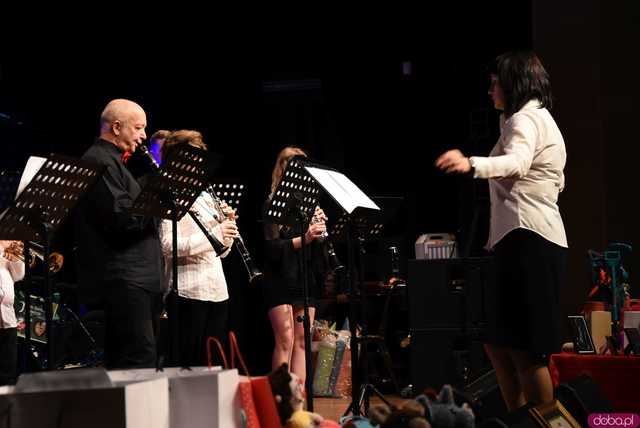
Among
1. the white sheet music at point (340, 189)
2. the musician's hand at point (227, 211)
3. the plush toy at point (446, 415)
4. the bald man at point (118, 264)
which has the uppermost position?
the white sheet music at point (340, 189)

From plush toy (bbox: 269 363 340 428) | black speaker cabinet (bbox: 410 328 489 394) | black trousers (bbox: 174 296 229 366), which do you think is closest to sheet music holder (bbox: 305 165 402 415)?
black trousers (bbox: 174 296 229 366)

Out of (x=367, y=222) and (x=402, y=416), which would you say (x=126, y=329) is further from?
(x=402, y=416)

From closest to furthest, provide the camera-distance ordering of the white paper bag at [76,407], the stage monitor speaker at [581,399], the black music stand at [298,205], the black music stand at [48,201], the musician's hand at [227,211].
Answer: the white paper bag at [76,407] → the black music stand at [48,201] → the stage monitor speaker at [581,399] → the black music stand at [298,205] → the musician's hand at [227,211]

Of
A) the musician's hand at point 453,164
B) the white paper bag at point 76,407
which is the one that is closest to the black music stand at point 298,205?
the musician's hand at point 453,164

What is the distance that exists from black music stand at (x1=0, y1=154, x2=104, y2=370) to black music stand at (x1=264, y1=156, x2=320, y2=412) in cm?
106

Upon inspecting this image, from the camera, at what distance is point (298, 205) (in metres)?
4.40

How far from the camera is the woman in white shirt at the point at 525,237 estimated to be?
3338 millimetres

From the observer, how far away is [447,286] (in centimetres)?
605

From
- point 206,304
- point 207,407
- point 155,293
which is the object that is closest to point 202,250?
point 206,304

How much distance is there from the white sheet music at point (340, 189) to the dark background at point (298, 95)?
8.00ft

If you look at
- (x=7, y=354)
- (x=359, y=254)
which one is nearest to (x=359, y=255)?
(x=359, y=254)

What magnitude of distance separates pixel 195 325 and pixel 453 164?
218cm

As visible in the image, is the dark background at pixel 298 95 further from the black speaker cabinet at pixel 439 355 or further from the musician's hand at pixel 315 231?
the musician's hand at pixel 315 231

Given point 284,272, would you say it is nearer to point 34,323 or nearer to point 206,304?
point 206,304
